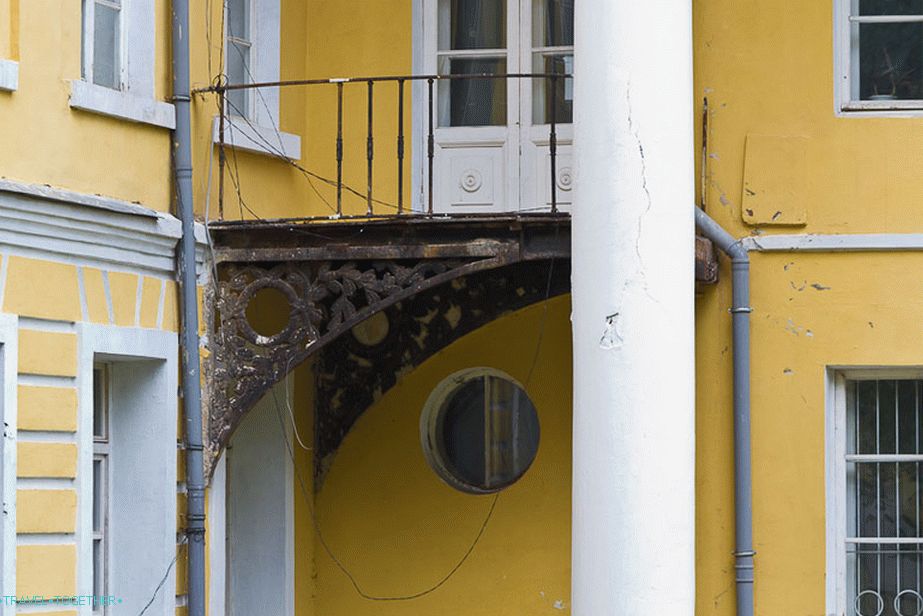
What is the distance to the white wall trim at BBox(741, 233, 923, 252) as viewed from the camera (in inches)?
415

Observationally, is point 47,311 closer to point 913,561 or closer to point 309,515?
point 309,515

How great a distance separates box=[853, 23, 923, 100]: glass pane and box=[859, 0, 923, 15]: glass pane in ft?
0.22

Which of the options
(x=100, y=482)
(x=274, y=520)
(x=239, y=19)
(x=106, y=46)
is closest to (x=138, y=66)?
(x=106, y=46)

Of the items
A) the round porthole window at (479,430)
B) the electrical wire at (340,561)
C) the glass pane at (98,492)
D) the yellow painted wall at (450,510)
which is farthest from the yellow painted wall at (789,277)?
the glass pane at (98,492)

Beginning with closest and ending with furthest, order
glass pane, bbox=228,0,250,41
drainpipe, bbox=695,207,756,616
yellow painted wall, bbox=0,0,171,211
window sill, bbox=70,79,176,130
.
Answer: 1. yellow painted wall, bbox=0,0,171,211
2. window sill, bbox=70,79,176,130
3. drainpipe, bbox=695,207,756,616
4. glass pane, bbox=228,0,250,41

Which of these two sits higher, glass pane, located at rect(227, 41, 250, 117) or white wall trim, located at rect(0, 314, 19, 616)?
glass pane, located at rect(227, 41, 250, 117)

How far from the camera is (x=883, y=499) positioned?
10773 millimetres

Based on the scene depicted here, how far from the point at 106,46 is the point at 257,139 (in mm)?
1386

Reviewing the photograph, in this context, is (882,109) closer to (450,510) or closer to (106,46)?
(450,510)

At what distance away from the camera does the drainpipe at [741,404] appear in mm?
10586

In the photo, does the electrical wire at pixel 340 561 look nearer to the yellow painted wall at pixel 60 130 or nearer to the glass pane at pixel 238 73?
the glass pane at pixel 238 73

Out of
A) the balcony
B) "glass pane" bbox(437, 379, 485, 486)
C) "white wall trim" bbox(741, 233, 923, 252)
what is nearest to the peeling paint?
the balcony

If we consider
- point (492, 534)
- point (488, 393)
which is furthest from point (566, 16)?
point (492, 534)

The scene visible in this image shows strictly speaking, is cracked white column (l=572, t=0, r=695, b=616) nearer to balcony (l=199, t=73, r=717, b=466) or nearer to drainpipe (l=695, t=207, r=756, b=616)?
balcony (l=199, t=73, r=717, b=466)
